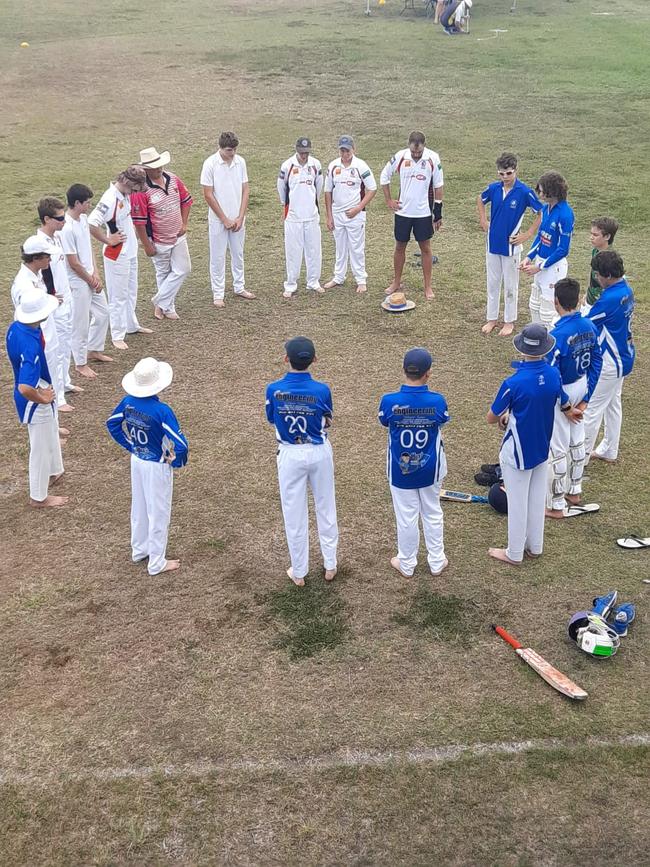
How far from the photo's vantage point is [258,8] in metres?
34.8

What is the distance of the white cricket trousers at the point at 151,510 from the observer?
6953 mm

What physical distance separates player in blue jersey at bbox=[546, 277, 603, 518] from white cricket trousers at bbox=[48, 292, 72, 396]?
5.15 meters

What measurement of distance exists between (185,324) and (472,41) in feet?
70.6

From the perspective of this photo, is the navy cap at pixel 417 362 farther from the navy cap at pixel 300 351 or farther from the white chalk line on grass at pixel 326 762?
the white chalk line on grass at pixel 326 762

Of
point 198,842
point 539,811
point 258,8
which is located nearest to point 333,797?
point 198,842

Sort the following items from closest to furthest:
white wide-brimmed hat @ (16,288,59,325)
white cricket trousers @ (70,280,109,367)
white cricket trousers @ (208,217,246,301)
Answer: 1. white wide-brimmed hat @ (16,288,59,325)
2. white cricket trousers @ (70,280,109,367)
3. white cricket trousers @ (208,217,246,301)

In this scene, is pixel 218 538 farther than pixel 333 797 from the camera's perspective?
Yes

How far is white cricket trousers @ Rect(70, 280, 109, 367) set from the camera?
10.4m

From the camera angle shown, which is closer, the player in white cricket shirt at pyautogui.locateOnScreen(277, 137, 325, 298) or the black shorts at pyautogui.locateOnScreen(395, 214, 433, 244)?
the black shorts at pyautogui.locateOnScreen(395, 214, 433, 244)

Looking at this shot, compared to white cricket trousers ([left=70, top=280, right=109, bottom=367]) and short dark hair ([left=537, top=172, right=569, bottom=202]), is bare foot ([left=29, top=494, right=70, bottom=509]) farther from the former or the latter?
short dark hair ([left=537, top=172, right=569, bottom=202])

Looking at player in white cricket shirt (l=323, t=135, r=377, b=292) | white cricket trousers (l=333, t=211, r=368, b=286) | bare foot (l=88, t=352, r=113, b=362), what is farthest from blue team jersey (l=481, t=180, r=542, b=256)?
bare foot (l=88, t=352, r=113, b=362)

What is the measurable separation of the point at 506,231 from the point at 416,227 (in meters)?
1.60

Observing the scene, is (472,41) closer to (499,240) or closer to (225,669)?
(499,240)

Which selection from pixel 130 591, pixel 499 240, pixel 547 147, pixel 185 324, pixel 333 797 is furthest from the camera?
pixel 547 147
